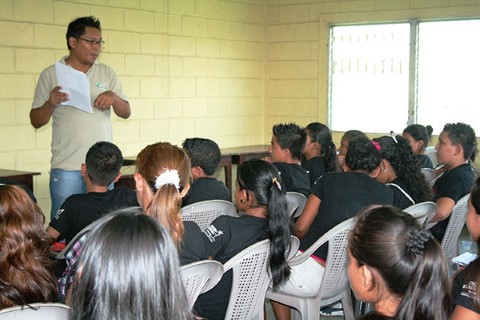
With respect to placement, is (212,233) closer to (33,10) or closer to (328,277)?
(328,277)

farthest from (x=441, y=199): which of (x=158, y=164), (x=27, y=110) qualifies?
(x=27, y=110)

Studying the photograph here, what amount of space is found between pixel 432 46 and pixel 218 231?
5577 millimetres

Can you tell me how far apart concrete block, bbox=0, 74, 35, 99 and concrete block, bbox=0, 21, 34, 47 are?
0.27 metres

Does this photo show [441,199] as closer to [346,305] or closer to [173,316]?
[346,305]

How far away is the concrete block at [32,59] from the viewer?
5.73 metres

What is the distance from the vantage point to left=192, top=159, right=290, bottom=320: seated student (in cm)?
277

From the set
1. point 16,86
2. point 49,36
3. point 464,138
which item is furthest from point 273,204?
point 49,36

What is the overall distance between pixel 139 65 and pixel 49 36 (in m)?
1.13

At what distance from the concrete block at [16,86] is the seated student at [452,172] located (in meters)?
3.46

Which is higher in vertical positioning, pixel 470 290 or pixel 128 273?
pixel 128 273

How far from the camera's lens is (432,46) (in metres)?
7.61

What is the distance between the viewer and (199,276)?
2.26m

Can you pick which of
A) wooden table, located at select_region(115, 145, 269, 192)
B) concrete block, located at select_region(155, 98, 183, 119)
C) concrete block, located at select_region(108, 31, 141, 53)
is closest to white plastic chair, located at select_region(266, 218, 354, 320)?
wooden table, located at select_region(115, 145, 269, 192)

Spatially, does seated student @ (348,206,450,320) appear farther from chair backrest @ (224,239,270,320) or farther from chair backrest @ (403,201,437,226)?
chair backrest @ (403,201,437,226)
